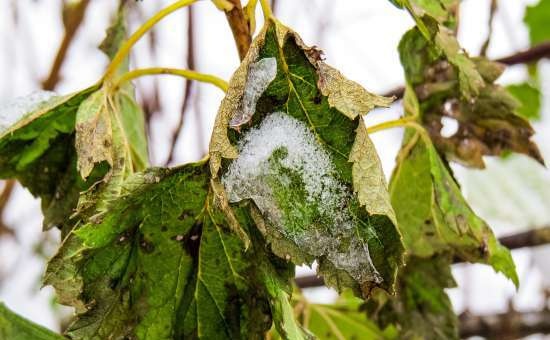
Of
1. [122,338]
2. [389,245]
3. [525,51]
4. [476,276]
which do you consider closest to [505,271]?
[389,245]

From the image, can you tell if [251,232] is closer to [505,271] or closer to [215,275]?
[215,275]

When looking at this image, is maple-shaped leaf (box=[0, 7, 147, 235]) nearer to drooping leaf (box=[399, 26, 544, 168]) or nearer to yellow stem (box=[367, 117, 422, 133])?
yellow stem (box=[367, 117, 422, 133])

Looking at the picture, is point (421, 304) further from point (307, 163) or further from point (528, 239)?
point (307, 163)

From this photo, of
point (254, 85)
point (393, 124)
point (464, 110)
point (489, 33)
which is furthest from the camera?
point (489, 33)

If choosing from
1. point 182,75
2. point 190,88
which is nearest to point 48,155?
point 182,75

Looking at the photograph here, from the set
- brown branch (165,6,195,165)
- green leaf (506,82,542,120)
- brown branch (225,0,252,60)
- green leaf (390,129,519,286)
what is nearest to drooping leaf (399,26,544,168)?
green leaf (390,129,519,286)

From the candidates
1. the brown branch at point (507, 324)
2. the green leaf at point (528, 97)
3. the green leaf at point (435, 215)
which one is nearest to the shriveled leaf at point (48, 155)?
the green leaf at point (435, 215)
